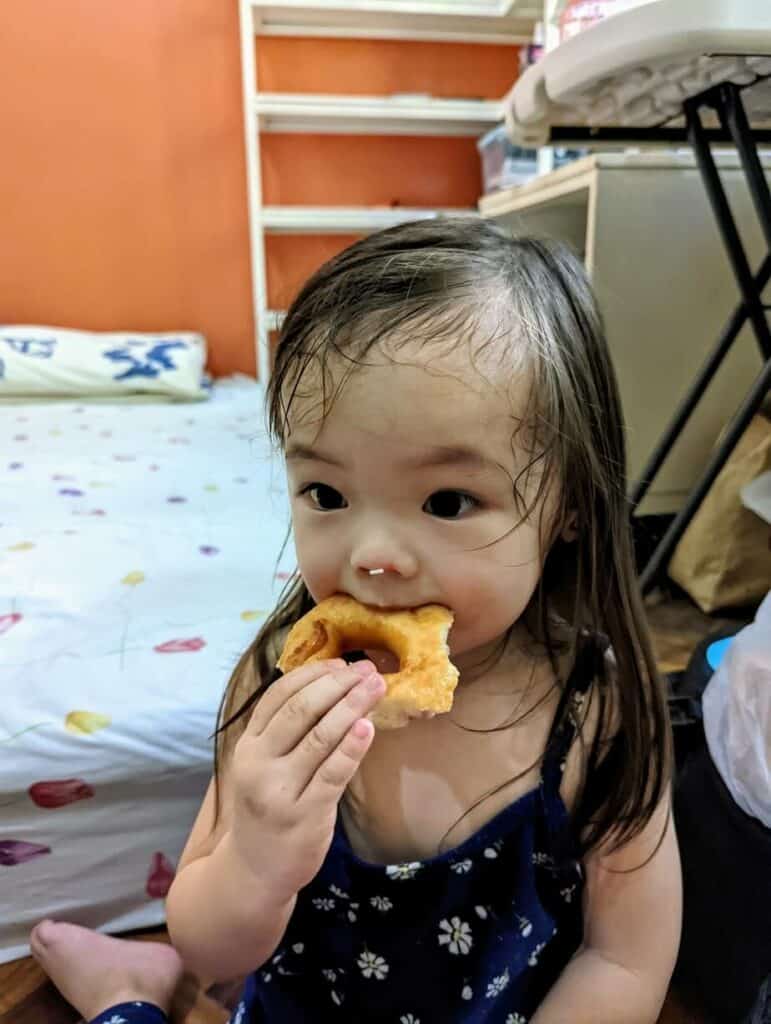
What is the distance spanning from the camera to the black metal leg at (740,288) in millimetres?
818

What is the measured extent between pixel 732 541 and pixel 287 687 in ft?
3.46

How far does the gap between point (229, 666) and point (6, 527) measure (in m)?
0.54

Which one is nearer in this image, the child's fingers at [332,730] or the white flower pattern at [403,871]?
the child's fingers at [332,730]

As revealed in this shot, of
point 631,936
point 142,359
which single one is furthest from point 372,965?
point 142,359

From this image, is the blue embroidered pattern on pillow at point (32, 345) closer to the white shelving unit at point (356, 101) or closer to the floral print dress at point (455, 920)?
the white shelving unit at point (356, 101)

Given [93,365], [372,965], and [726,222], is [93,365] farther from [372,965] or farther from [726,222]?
[372,965]

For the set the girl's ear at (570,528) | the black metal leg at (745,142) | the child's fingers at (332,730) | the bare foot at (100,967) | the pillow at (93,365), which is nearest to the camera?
the child's fingers at (332,730)

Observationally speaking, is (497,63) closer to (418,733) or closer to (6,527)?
(6,527)

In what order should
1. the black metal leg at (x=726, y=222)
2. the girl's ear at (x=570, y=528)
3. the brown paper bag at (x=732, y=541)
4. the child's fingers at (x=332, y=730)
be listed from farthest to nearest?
the brown paper bag at (x=732, y=541)
the black metal leg at (x=726, y=222)
the girl's ear at (x=570, y=528)
the child's fingers at (x=332, y=730)

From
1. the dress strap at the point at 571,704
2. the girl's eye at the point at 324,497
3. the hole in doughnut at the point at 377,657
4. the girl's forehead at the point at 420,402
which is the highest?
the girl's forehead at the point at 420,402

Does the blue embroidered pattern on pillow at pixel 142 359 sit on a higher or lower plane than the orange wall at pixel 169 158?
lower

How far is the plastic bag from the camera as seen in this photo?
61 centimetres

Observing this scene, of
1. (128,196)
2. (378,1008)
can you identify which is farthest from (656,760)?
(128,196)

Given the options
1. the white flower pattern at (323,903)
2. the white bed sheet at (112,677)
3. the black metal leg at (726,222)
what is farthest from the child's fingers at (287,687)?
the black metal leg at (726,222)
